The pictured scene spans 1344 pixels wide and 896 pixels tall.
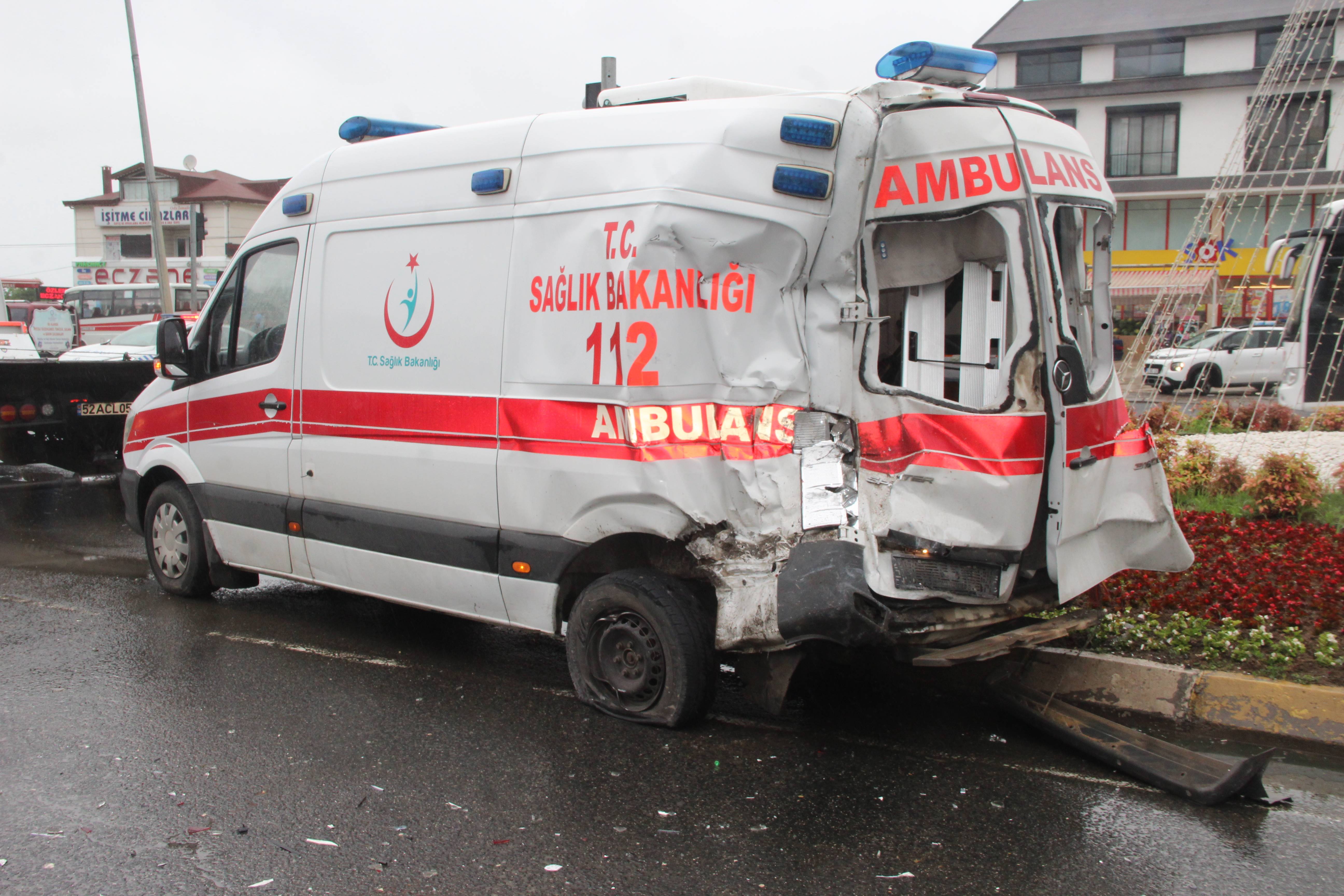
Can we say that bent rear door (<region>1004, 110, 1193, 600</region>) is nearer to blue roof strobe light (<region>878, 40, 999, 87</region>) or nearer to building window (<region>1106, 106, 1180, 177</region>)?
blue roof strobe light (<region>878, 40, 999, 87</region>)

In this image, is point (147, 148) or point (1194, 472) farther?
point (147, 148)

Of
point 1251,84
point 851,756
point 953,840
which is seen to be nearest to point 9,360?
point 851,756

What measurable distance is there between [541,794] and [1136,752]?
2298 millimetres

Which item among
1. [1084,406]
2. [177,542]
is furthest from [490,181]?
[177,542]

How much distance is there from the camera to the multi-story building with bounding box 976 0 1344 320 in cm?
3534

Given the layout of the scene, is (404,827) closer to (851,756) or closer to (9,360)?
(851,756)

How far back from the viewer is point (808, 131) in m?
4.30

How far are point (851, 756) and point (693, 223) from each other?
7.36ft

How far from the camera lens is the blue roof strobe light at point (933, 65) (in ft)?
14.5

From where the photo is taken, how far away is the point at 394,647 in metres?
5.89

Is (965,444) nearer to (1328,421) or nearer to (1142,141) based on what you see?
(1328,421)

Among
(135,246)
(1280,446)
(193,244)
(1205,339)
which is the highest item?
(135,246)

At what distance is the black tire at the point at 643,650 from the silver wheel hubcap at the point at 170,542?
3286mm

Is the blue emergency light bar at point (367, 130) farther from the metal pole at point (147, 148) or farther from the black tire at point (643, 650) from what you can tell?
the metal pole at point (147, 148)
